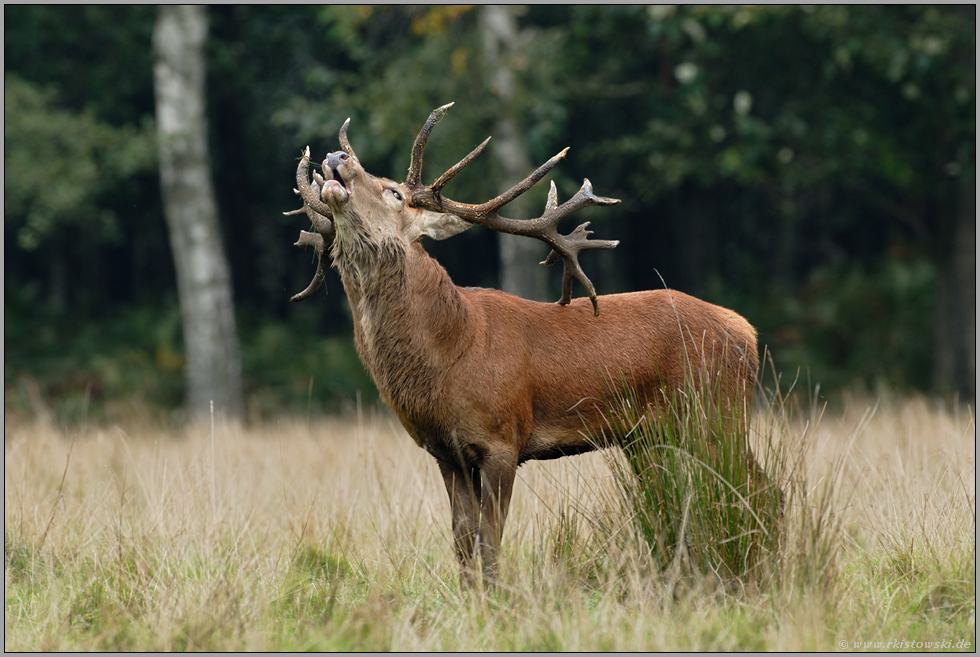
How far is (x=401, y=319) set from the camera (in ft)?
15.3

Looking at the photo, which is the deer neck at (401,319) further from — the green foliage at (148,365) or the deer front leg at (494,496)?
the green foliage at (148,365)

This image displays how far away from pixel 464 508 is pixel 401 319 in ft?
3.21

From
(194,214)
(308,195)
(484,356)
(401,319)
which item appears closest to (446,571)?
(484,356)

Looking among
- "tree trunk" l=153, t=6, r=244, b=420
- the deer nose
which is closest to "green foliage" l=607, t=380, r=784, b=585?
the deer nose

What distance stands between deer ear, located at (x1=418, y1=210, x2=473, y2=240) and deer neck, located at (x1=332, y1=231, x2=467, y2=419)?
5.8 inches

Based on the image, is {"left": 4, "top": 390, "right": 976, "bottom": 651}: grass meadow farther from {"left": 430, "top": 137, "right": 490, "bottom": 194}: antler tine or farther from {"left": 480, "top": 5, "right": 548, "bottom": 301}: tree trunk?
{"left": 480, "top": 5, "right": 548, "bottom": 301}: tree trunk

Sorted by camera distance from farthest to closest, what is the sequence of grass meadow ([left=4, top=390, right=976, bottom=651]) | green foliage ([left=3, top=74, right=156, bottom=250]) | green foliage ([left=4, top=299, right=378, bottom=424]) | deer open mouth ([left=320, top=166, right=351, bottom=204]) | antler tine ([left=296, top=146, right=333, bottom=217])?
1. green foliage ([left=4, top=299, right=378, bottom=424])
2. green foliage ([left=3, top=74, right=156, bottom=250])
3. antler tine ([left=296, top=146, right=333, bottom=217])
4. deer open mouth ([left=320, top=166, right=351, bottom=204])
5. grass meadow ([left=4, top=390, right=976, bottom=651])

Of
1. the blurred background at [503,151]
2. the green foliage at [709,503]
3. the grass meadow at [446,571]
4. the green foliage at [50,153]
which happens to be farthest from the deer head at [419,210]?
the green foliage at [50,153]

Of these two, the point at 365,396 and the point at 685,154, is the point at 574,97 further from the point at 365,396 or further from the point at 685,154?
the point at 365,396

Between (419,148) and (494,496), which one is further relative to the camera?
(419,148)

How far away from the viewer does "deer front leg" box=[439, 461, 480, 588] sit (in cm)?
468

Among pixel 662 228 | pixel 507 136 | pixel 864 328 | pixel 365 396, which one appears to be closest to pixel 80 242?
pixel 365 396

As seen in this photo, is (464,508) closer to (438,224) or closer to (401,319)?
(401,319)

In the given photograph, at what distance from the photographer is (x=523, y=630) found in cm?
385
